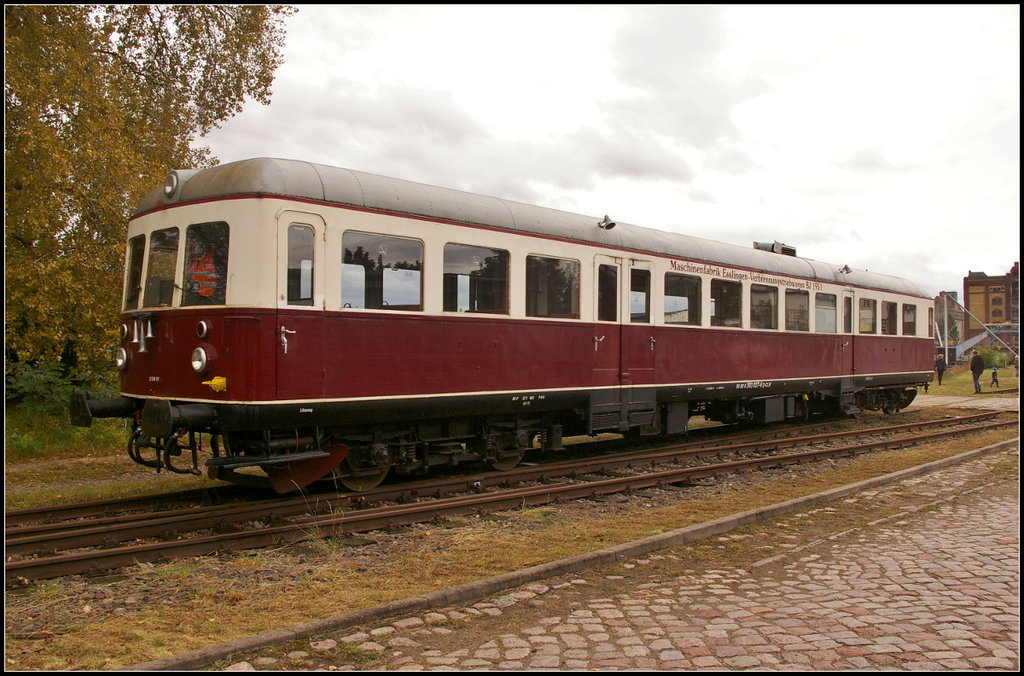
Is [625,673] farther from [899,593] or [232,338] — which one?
[232,338]

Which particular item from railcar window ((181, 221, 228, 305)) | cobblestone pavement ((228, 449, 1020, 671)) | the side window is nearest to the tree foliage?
railcar window ((181, 221, 228, 305))

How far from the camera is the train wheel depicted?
8.77 m

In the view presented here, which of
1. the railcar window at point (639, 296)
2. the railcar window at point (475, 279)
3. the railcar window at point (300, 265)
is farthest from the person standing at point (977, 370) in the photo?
the railcar window at point (300, 265)

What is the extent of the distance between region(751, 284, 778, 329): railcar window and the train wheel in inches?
321

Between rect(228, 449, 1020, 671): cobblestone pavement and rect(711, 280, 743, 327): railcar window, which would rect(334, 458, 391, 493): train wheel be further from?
rect(711, 280, 743, 327): railcar window

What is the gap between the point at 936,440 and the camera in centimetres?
1455

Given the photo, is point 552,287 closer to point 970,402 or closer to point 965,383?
point 970,402

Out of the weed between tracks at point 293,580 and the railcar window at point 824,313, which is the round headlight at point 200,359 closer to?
the weed between tracks at point 293,580

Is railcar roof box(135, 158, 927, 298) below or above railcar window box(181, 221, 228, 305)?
above

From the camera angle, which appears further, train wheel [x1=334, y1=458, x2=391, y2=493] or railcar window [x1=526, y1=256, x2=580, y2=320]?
railcar window [x1=526, y1=256, x2=580, y2=320]

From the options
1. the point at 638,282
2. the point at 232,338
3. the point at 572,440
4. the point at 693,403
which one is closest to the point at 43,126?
the point at 232,338

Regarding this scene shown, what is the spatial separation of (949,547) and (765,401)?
8.93m

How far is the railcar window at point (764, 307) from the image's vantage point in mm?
14242

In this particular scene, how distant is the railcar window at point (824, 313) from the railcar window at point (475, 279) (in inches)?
354
